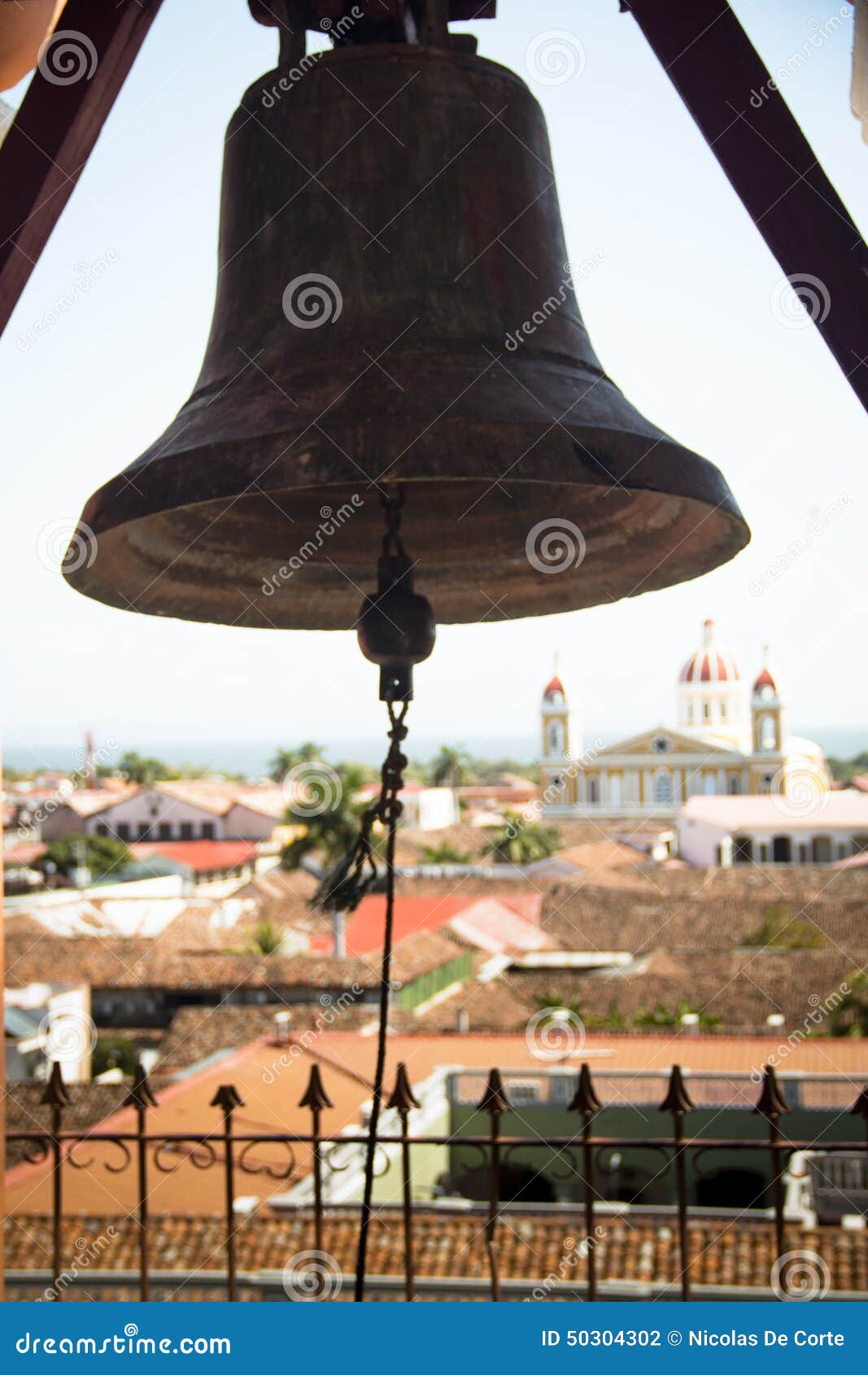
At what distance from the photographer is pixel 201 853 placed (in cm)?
4012

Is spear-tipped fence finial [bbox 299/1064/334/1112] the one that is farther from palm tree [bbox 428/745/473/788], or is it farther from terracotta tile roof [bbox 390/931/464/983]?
palm tree [bbox 428/745/473/788]

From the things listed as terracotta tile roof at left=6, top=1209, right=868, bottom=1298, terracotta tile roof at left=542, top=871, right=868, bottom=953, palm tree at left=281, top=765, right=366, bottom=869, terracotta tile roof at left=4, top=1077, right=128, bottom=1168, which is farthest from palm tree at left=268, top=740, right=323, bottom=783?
terracotta tile roof at left=6, top=1209, right=868, bottom=1298

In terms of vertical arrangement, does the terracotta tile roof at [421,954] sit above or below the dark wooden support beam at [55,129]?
below

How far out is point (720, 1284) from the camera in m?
8.99

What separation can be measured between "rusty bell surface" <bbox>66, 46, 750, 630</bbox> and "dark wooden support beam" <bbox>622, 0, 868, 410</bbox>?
→ 0.72 ft

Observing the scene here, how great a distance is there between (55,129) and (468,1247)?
9316mm

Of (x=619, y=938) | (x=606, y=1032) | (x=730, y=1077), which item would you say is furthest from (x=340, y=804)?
(x=730, y=1077)

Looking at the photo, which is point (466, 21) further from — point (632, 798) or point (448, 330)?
point (632, 798)

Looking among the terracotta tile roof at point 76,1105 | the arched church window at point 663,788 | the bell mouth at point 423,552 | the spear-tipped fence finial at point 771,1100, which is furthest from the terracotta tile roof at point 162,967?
the arched church window at point 663,788

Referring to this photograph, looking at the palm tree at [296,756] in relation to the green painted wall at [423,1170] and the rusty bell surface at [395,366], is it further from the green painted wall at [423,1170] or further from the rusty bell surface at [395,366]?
the rusty bell surface at [395,366]

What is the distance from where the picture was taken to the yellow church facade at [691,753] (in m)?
61.8

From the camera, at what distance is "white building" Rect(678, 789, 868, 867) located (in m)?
47.7

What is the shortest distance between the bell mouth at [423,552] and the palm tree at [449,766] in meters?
53.5

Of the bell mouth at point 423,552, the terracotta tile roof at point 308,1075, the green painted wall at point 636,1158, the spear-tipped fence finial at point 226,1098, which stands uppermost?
the bell mouth at point 423,552
